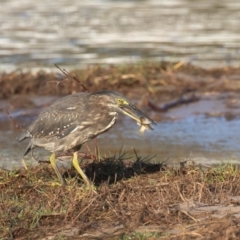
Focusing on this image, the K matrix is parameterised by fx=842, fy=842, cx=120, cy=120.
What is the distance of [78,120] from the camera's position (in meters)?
7.34

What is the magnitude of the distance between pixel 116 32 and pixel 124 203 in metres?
12.7

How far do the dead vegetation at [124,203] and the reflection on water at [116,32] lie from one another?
295 inches

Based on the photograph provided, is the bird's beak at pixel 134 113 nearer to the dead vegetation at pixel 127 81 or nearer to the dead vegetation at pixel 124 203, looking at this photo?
the dead vegetation at pixel 124 203

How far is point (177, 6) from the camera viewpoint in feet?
76.2

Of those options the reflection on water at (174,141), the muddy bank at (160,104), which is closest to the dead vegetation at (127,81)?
the muddy bank at (160,104)

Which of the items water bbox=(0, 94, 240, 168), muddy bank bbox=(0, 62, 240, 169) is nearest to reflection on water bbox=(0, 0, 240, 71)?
muddy bank bbox=(0, 62, 240, 169)

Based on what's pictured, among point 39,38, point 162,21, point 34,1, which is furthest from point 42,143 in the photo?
point 34,1

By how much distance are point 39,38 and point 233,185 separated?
1183 cm

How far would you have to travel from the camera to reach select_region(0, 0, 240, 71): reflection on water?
16031mm

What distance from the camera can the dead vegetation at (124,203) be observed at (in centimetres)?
607

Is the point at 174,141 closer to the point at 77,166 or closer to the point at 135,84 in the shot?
the point at 135,84

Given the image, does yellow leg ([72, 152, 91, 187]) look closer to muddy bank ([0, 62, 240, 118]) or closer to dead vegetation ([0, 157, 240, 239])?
dead vegetation ([0, 157, 240, 239])

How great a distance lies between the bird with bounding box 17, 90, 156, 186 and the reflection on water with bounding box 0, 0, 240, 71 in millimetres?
7485

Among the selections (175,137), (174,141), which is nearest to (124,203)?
(174,141)
